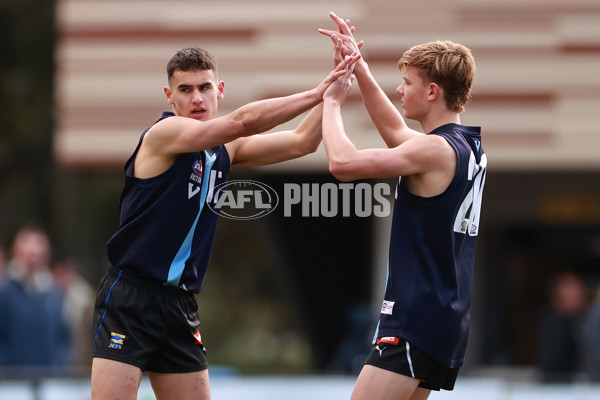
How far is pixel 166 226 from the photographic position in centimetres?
505

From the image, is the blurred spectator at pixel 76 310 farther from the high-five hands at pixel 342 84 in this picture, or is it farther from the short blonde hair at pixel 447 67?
the short blonde hair at pixel 447 67

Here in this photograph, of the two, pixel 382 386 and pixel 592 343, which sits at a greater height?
pixel 382 386

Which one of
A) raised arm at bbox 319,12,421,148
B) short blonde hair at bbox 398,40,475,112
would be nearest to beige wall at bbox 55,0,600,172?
raised arm at bbox 319,12,421,148

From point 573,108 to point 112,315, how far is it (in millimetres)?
8143

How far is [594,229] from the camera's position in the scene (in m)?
13.9

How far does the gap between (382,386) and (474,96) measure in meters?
7.68

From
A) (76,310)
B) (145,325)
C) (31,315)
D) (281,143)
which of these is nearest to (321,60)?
(31,315)

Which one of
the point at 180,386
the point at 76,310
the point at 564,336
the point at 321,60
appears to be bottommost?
the point at 76,310

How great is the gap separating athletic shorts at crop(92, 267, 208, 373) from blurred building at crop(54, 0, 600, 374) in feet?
22.0

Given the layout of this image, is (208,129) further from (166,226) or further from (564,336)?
(564,336)

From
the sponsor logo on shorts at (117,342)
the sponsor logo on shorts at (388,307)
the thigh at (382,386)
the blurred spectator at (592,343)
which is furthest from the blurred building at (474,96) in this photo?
the thigh at (382,386)

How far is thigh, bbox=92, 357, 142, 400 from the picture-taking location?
4.86 metres

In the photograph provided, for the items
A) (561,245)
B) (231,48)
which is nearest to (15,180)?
(231,48)

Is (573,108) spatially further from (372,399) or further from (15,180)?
(15,180)
